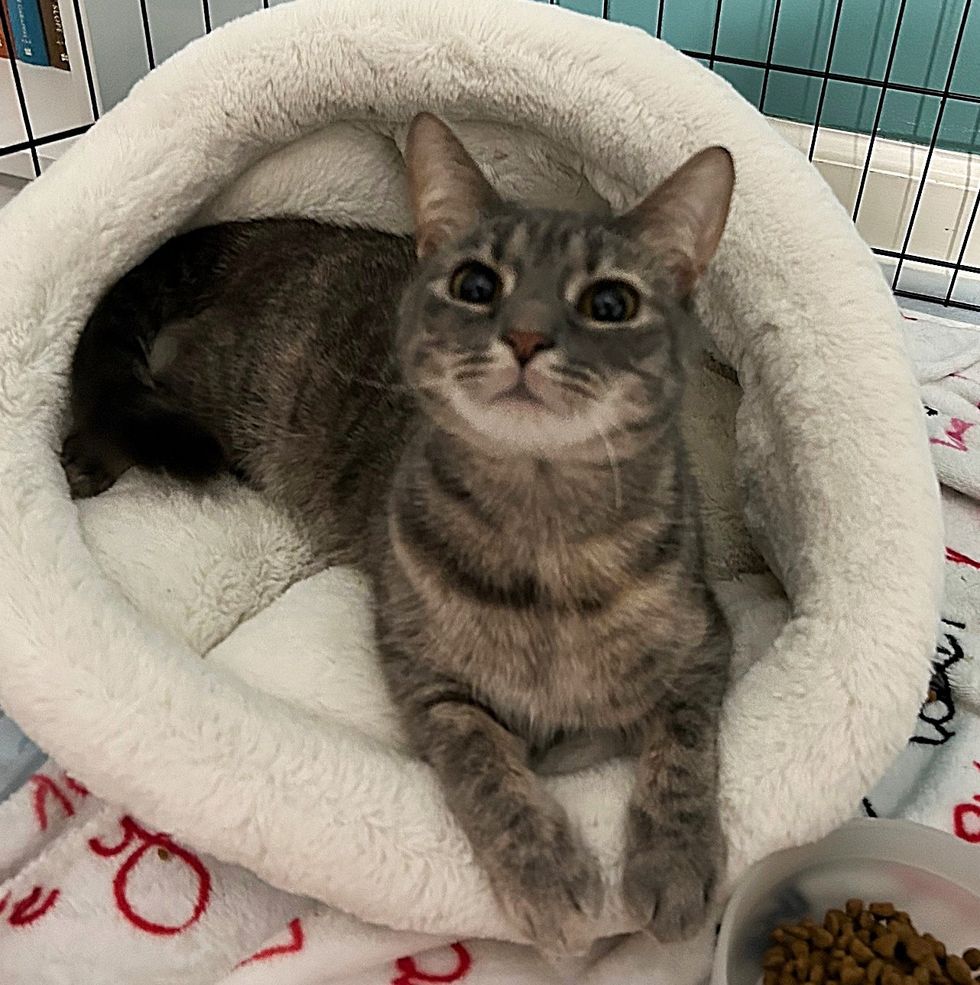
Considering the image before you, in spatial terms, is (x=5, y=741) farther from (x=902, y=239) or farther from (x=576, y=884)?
(x=902, y=239)

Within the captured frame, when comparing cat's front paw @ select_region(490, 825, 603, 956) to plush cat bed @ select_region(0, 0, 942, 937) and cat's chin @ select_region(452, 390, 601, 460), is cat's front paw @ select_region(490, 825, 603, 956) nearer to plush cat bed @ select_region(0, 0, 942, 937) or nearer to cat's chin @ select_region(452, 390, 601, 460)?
plush cat bed @ select_region(0, 0, 942, 937)

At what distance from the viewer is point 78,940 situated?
1046 mm

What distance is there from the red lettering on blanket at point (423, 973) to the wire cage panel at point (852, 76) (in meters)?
1.64

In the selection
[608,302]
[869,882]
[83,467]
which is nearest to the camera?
[608,302]

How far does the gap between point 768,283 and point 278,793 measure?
805mm

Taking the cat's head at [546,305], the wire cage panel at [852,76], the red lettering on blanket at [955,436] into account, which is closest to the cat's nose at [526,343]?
the cat's head at [546,305]

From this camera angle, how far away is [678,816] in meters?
0.95

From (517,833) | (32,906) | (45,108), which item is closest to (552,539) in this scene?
(517,833)

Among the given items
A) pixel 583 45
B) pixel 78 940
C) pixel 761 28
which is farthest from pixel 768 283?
pixel 761 28

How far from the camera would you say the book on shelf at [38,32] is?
2.23 m

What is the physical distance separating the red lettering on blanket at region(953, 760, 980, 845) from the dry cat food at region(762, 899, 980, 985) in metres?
0.19

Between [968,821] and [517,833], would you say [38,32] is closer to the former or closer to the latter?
[517,833]

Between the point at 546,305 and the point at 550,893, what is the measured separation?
1.68 ft

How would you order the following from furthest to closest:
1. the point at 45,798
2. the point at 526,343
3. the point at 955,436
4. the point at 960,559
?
the point at 955,436 < the point at 960,559 < the point at 45,798 < the point at 526,343
